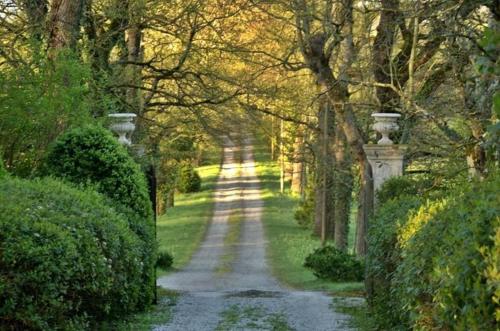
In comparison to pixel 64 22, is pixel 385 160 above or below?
below

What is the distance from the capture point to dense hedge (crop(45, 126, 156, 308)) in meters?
12.1

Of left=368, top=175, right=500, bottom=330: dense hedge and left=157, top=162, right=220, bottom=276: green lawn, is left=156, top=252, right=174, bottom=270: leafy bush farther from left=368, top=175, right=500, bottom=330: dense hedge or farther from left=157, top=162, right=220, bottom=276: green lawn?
left=368, top=175, right=500, bottom=330: dense hedge

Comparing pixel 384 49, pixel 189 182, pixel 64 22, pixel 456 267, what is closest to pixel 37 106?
pixel 64 22

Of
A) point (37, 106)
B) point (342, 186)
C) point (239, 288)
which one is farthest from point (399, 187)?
point (342, 186)

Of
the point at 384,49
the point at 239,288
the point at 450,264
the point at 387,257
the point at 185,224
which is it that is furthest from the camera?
the point at 185,224

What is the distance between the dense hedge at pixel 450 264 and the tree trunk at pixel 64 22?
793 cm

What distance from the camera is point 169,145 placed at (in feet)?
109

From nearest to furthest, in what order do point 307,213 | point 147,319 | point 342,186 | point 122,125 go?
point 147,319, point 122,125, point 342,186, point 307,213

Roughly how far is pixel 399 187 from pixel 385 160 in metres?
1.67

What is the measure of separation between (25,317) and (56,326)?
1.72 feet

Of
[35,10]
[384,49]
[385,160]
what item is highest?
[35,10]

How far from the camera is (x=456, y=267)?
5.39 metres

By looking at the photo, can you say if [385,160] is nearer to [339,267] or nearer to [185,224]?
[339,267]

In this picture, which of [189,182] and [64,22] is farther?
[189,182]
